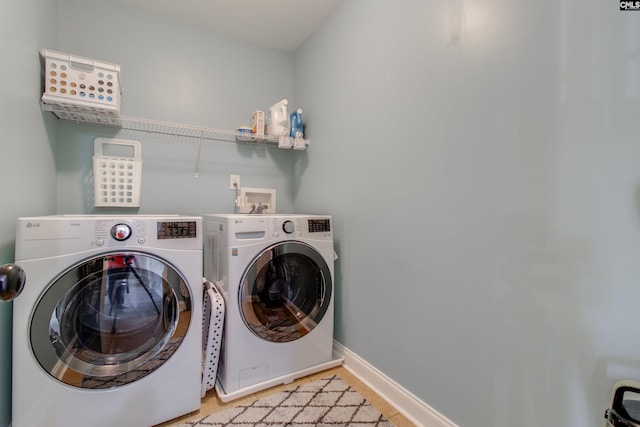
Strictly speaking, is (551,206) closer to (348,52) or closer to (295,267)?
(295,267)

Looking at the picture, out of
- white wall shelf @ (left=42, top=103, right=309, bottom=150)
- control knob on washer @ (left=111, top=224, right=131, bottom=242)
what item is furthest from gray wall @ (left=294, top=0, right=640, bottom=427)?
control knob on washer @ (left=111, top=224, right=131, bottom=242)

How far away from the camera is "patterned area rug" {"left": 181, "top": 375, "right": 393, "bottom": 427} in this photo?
4.19 feet

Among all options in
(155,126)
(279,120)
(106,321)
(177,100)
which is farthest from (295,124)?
(106,321)

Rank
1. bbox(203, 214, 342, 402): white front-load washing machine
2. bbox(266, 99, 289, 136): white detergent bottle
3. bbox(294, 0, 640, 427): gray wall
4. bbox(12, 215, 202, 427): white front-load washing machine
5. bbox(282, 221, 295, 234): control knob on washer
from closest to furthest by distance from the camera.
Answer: bbox(294, 0, 640, 427): gray wall < bbox(12, 215, 202, 427): white front-load washing machine < bbox(203, 214, 342, 402): white front-load washing machine < bbox(282, 221, 295, 234): control knob on washer < bbox(266, 99, 289, 136): white detergent bottle

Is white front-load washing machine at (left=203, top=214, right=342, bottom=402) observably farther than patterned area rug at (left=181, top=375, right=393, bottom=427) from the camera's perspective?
Yes

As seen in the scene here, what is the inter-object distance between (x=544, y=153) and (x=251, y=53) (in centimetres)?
223

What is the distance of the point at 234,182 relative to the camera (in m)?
2.18

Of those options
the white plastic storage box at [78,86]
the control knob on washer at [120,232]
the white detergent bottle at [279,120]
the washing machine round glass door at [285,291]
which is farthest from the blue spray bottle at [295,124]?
the control knob on washer at [120,232]

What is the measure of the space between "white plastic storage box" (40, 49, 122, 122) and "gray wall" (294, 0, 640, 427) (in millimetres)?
1399

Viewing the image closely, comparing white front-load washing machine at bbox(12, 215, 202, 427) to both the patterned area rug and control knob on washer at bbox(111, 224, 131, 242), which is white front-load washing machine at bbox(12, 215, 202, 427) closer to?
control knob on washer at bbox(111, 224, 131, 242)

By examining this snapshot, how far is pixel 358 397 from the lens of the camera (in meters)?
1.46

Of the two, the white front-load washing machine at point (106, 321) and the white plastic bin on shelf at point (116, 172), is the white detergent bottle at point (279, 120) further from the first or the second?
the white front-load washing machine at point (106, 321)

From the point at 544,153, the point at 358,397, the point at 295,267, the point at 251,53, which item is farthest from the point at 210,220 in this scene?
the point at 544,153

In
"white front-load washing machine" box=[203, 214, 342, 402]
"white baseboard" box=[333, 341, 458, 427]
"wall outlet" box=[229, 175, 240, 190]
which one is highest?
"wall outlet" box=[229, 175, 240, 190]
